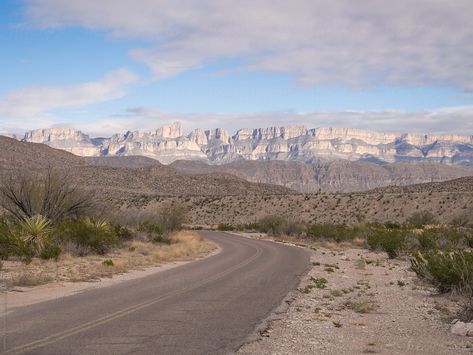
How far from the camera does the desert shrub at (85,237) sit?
2475 centimetres

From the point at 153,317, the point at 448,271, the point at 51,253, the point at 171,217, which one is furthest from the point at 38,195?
the point at 448,271

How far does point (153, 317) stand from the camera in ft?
36.9

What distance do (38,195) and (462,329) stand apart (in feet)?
75.2

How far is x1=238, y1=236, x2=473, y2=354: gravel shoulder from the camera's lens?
9359 millimetres

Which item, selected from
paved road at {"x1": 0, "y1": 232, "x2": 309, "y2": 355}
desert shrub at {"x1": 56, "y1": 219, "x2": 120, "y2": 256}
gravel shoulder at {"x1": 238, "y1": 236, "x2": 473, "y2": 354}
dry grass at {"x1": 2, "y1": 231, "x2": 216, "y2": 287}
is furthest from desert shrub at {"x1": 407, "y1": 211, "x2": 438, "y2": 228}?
paved road at {"x1": 0, "y1": 232, "x2": 309, "y2": 355}

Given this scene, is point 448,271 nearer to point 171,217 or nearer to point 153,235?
point 153,235

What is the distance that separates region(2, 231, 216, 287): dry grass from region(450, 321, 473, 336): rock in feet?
37.9

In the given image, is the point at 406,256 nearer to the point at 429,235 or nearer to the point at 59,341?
the point at 429,235

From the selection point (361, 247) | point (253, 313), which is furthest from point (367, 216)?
point (253, 313)

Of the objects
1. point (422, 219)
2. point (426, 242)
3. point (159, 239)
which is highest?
point (426, 242)

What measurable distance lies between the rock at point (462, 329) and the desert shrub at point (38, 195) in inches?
858

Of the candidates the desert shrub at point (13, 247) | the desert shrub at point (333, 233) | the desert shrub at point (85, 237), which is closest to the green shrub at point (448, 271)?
the desert shrub at point (13, 247)

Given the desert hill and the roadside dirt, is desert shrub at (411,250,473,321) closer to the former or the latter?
the roadside dirt

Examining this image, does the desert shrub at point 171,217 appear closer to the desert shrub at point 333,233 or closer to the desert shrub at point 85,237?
the desert shrub at point 333,233
